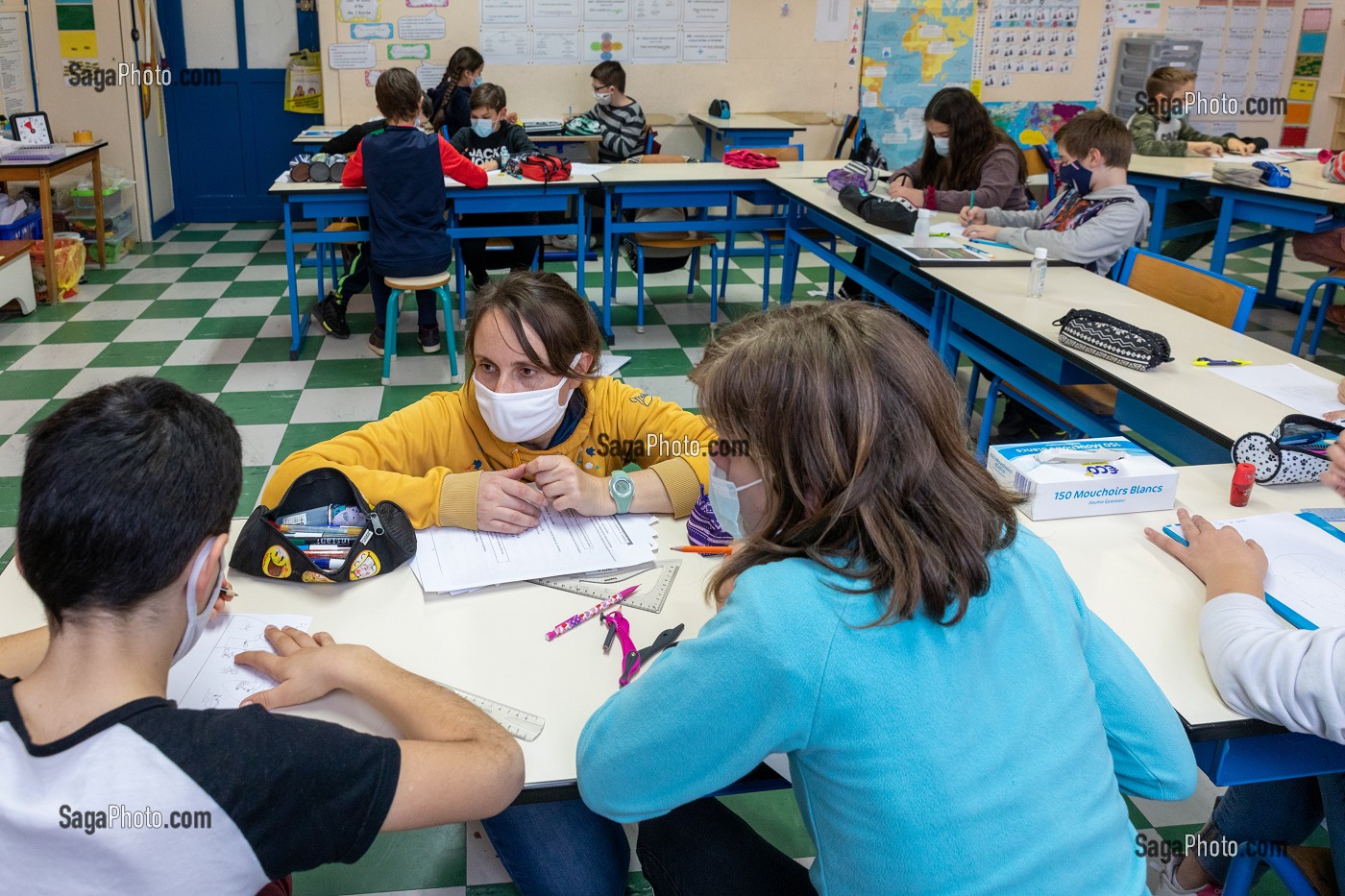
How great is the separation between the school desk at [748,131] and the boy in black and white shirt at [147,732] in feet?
19.7

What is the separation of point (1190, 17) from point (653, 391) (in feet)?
20.5

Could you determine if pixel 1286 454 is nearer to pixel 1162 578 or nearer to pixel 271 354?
pixel 1162 578

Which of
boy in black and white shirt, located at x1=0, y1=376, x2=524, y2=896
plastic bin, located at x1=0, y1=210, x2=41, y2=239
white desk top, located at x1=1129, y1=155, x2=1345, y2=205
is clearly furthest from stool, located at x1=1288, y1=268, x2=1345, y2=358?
plastic bin, located at x1=0, y1=210, x2=41, y2=239

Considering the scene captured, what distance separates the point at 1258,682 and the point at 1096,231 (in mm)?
2609

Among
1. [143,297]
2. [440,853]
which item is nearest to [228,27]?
[143,297]

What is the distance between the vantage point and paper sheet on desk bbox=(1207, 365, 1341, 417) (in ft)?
6.98

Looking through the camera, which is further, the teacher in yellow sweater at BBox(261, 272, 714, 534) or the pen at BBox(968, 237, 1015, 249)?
the pen at BBox(968, 237, 1015, 249)

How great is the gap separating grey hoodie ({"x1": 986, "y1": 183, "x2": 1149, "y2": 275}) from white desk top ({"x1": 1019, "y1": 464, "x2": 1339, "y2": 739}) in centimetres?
176

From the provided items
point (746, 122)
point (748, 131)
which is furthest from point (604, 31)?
point (748, 131)

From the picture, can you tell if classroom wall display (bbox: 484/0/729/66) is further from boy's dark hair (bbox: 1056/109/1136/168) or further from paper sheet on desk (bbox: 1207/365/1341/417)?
paper sheet on desk (bbox: 1207/365/1341/417)

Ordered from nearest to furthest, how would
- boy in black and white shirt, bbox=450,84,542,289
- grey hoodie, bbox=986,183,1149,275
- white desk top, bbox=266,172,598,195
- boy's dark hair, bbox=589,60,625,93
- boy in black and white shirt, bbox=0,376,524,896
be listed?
boy in black and white shirt, bbox=0,376,524,896 < grey hoodie, bbox=986,183,1149,275 < white desk top, bbox=266,172,598,195 < boy in black and white shirt, bbox=450,84,542,289 < boy's dark hair, bbox=589,60,625,93

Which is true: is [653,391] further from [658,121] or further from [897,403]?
[658,121]

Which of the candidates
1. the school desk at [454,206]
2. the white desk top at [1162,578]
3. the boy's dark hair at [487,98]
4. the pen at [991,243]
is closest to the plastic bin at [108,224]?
the school desk at [454,206]

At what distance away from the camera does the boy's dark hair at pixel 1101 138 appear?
3496 millimetres
